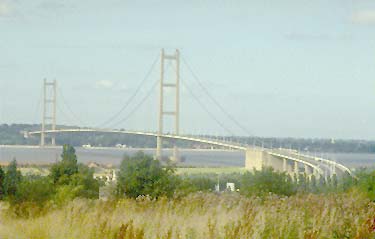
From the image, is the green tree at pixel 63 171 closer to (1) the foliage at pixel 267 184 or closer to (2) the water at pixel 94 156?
(1) the foliage at pixel 267 184

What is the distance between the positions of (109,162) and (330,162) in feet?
24.4

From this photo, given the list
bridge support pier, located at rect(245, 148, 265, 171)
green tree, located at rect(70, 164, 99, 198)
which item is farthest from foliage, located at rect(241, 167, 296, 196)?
bridge support pier, located at rect(245, 148, 265, 171)

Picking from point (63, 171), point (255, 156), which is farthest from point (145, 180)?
Answer: point (255, 156)

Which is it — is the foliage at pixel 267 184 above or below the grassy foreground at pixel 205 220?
above

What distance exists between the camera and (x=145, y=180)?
6254 mm

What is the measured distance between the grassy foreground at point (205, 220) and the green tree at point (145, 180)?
1.17 meters

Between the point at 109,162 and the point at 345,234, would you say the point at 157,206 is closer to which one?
the point at 345,234

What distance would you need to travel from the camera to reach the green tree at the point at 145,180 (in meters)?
6.17

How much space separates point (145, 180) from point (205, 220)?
2286 millimetres

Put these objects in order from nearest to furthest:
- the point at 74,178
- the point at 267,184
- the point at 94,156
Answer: the point at 74,178
the point at 267,184
the point at 94,156

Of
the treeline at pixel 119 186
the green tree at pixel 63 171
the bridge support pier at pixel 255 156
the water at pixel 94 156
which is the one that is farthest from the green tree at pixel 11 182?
the bridge support pier at pixel 255 156

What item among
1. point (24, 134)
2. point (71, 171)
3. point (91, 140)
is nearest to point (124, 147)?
point (91, 140)

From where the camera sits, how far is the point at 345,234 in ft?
12.8

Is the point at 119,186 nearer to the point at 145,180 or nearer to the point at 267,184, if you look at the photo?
the point at 145,180
